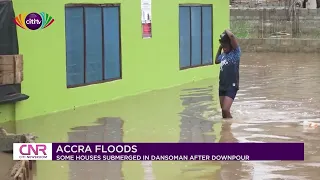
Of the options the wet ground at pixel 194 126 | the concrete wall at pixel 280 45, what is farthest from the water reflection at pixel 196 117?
the concrete wall at pixel 280 45

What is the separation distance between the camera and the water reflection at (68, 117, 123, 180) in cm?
1042

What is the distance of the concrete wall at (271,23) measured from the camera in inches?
1368

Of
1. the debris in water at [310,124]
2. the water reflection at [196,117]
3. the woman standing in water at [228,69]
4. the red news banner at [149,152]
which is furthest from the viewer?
the woman standing in water at [228,69]

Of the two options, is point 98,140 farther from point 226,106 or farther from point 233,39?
point 233,39

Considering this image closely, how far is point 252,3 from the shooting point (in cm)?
4294

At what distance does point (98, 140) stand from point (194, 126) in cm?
218

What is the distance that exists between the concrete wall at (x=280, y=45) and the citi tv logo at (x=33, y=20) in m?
18.8

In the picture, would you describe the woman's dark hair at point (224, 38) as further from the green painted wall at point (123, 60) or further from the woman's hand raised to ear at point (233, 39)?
the green painted wall at point (123, 60)

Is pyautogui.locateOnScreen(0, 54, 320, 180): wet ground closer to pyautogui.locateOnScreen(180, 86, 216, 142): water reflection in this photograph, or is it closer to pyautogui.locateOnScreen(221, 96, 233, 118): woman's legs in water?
pyautogui.locateOnScreen(180, 86, 216, 142): water reflection

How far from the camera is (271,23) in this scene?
35.5 meters

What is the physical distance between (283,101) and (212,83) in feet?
15.2

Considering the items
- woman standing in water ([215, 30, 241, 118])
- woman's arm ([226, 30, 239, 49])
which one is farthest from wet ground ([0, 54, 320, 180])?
woman's arm ([226, 30, 239, 49])

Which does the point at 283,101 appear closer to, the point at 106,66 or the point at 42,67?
the point at 106,66

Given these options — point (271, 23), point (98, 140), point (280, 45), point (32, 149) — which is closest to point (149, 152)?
point (32, 149)
